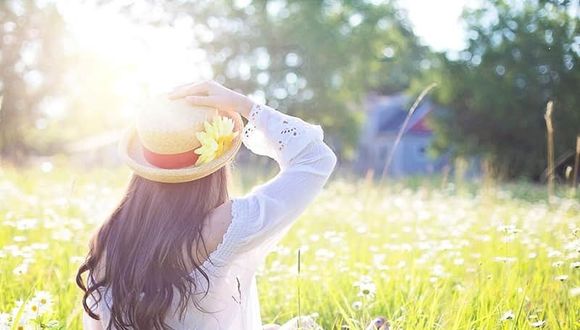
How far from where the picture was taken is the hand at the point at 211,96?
7.91 ft

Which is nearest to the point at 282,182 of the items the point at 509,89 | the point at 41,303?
the point at 41,303

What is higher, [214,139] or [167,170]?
[214,139]

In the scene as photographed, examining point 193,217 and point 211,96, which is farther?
point 211,96

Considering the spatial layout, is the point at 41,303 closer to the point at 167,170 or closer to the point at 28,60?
the point at 167,170

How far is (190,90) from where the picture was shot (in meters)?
2.41

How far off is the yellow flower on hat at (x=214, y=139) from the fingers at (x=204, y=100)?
5 centimetres

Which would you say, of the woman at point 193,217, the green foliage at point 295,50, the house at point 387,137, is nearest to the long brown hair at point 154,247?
the woman at point 193,217

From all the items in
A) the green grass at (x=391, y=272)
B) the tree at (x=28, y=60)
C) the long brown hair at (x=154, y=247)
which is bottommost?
the tree at (x=28, y=60)

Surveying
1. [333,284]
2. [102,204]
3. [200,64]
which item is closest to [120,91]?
[200,64]

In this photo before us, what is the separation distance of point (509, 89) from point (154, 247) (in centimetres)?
2115

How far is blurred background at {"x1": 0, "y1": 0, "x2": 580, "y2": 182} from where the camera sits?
21.7 m

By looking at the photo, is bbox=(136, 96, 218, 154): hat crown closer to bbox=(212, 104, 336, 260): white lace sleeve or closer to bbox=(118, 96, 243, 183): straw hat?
bbox=(118, 96, 243, 183): straw hat

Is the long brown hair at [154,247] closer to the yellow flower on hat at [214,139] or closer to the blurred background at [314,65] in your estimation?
the yellow flower on hat at [214,139]

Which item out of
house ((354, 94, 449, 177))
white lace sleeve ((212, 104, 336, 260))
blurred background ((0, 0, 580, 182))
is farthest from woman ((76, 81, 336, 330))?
house ((354, 94, 449, 177))
